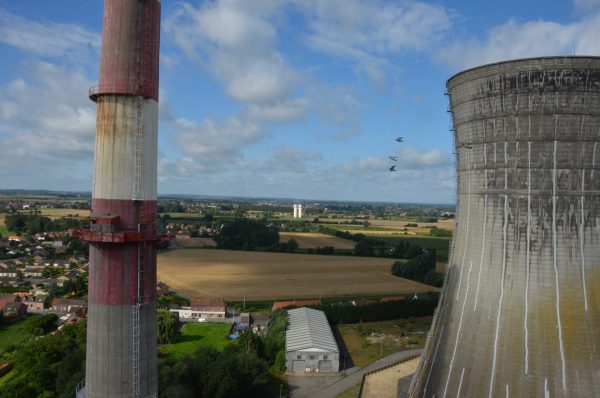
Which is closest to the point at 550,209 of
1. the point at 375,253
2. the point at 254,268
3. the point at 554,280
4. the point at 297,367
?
the point at 554,280

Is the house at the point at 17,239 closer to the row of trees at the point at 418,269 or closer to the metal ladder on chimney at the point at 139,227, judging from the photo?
the row of trees at the point at 418,269

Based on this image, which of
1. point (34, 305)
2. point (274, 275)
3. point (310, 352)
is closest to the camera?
point (310, 352)

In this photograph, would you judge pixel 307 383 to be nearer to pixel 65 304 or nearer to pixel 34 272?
pixel 65 304

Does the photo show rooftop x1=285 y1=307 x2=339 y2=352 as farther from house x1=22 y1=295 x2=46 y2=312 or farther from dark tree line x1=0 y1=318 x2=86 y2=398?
house x1=22 y1=295 x2=46 y2=312

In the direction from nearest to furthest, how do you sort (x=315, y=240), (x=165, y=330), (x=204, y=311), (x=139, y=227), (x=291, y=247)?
(x=139, y=227) < (x=165, y=330) < (x=204, y=311) < (x=291, y=247) < (x=315, y=240)

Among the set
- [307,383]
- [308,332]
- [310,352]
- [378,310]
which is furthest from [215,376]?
[378,310]

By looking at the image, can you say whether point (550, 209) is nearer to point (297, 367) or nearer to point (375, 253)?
point (297, 367)
